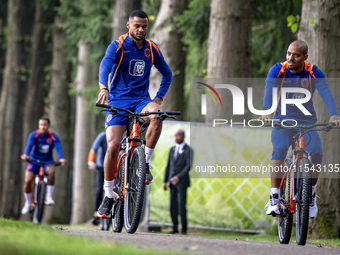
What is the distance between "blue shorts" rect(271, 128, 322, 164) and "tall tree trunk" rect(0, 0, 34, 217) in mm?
19545

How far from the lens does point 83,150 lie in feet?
86.4

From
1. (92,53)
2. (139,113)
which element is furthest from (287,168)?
(92,53)

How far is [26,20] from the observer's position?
1109 inches

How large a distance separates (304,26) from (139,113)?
4.84 meters

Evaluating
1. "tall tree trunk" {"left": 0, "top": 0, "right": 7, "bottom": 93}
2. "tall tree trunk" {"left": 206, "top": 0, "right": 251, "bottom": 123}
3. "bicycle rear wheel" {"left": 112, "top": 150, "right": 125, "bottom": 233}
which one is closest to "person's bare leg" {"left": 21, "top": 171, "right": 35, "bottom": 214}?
"tall tree trunk" {"left": 206, "top": 0, "right": 251, "bottom": 123}

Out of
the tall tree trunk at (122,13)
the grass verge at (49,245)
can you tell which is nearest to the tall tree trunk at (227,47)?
the tall tree trunk at (122,13)

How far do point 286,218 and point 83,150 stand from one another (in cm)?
1834

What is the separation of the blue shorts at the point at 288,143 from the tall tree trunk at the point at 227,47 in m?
6.46

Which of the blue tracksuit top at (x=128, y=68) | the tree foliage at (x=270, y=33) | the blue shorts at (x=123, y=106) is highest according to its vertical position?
the tree foliage at (x=270, y=33)

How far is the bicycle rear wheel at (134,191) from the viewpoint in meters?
8.38

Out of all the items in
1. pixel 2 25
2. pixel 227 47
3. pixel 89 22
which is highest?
pixel 2 25

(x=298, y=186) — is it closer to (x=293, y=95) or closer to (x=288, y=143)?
(x=288, y=143)

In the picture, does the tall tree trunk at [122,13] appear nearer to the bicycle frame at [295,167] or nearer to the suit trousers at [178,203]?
the suit trousers at [178,203]

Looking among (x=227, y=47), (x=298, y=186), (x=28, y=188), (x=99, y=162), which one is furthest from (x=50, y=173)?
(x=298, y=186)
